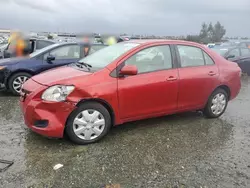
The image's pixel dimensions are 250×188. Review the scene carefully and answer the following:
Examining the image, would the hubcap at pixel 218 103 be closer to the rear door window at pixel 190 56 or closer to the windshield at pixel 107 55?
the rear door window at pixel 190 56

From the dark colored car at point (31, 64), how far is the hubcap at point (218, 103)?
422 cm

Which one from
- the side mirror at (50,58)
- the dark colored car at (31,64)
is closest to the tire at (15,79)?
the dark colored car at (31,64)

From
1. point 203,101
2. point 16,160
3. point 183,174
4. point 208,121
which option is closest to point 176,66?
point 203,101

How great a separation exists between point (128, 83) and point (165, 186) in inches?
69.7

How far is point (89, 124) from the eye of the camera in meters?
4.18

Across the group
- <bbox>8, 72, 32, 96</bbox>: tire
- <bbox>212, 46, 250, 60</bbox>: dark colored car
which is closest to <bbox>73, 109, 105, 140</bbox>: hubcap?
<bbox>8, 72, 32, 96</bbox>: tire

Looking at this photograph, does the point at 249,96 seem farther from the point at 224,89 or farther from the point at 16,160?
the point at 16,160

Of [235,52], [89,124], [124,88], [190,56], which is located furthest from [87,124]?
[235,52]

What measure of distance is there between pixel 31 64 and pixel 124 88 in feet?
13.2

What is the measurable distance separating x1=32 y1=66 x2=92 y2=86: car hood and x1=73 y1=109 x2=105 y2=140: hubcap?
55 cm

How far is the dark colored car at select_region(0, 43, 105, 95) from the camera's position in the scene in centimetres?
721

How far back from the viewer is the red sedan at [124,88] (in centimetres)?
400

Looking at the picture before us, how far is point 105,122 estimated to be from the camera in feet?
14.1

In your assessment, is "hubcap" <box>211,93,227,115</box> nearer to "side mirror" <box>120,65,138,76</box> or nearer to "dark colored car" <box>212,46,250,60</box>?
"side mirror" <box>120,65,138,76</box>
